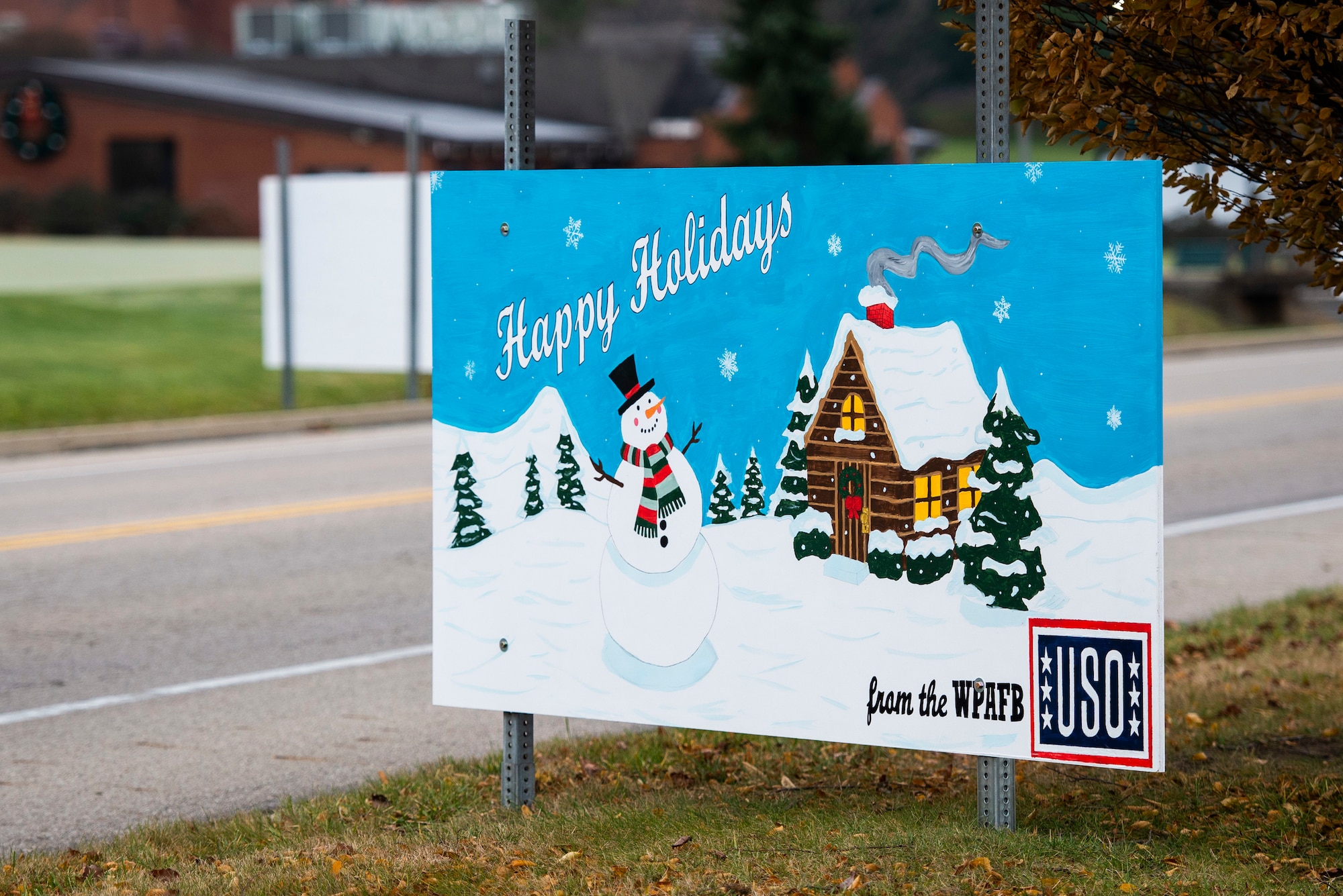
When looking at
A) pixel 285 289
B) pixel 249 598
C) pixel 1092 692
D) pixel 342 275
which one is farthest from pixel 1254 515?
pixel 285 289

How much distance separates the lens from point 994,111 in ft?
14.2

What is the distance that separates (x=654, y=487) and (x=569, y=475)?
29cm

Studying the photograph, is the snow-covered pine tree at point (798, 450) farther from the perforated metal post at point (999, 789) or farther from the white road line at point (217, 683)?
the white road line at point (217, 683)

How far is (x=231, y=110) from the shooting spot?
41625 millimetres

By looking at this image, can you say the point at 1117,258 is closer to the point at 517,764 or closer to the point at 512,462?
the point at 512,462

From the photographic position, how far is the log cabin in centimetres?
435

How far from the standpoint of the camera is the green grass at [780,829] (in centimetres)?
421

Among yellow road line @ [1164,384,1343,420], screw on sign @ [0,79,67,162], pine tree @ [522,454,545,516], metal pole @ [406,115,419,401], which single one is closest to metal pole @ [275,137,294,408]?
metal pole @ [406,115,419,401]

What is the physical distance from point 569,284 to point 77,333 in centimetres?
1733

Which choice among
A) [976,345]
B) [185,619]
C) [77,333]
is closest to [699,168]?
[976,345]

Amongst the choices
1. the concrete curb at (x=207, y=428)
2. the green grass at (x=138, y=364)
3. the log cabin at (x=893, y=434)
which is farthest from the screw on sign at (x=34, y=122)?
the log cabin at (x=893, y=434)

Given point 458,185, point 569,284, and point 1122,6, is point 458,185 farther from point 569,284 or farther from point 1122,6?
point 1122,6

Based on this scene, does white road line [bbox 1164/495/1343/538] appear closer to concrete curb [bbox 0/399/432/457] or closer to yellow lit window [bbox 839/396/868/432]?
yellow lit window [bbox 839/396/868/432]

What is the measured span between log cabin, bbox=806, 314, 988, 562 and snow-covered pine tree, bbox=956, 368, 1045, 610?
Result: 35 millimetres
